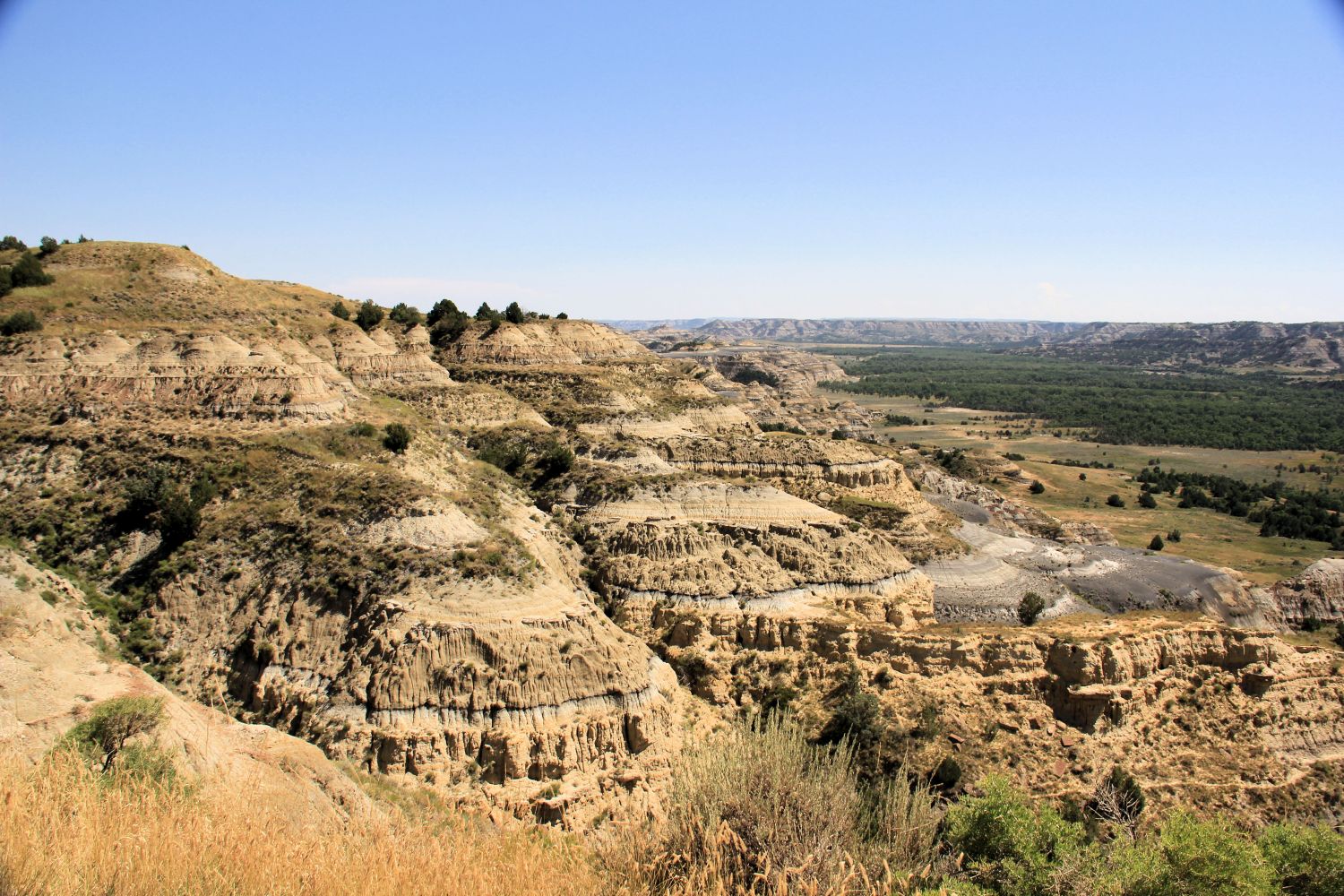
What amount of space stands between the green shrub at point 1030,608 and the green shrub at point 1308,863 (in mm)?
17688

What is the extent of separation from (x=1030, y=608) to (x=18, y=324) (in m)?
49.4

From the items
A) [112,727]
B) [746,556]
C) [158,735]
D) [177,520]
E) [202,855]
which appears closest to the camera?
[202,855]

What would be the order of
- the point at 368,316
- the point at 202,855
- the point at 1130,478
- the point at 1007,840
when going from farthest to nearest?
the point at 1130,478 < the point at 368,316 < the point at 1007,840 < the point at 202,855

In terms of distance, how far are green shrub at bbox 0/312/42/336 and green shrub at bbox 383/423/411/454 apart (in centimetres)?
1846

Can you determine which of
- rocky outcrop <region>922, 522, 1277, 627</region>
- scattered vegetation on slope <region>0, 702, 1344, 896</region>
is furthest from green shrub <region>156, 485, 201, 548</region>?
rocky outcrop <region>922, 522, 1277, 627</region>

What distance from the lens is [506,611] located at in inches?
963

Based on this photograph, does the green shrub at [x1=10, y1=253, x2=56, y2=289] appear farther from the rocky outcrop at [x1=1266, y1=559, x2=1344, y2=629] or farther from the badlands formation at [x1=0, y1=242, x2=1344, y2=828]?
the rocky outcrop at [x1=1266, y1=559, x2=1344, y2=629]

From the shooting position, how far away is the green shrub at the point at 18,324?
35844 mm

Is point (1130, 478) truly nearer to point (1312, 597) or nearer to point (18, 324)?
point (1312, 597)

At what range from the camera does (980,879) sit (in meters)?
15.4

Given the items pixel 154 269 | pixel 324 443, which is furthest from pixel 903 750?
pixel 154 269

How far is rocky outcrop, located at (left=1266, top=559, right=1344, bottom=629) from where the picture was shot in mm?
47281

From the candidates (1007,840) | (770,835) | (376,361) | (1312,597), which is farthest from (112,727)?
(1312,597)

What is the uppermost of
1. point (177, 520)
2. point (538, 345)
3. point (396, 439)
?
point (538, 345)
